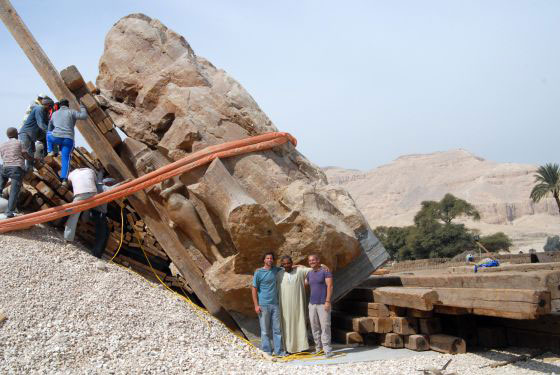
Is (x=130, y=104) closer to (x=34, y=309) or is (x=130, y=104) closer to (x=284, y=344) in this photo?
(x=34, y=309)

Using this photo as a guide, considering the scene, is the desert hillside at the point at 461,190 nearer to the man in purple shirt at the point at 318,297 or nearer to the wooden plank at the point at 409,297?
the wooden plank at the point at 409,297

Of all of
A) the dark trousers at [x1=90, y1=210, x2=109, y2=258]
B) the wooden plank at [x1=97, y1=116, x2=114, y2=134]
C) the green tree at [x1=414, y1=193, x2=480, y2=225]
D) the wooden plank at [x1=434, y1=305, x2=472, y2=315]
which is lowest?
the green tree at [x1=414, y1=193, x2=480, y2=225]

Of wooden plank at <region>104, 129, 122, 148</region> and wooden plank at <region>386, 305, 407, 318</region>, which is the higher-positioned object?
wooden plank at <region>104, 129, 122, 148</region>

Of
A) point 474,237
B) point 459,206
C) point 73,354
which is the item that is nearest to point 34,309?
point 73,354

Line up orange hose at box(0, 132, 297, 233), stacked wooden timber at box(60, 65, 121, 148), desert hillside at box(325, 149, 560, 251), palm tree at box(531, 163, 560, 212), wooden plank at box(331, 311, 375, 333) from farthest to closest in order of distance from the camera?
desert hillside at box(325, 149, 560, 251) → palm tree at box(531, 163, 560, 212) → stacked wooden timber at box(60, 65, 121, 148) → orange hose at box(0, 132, 297, 233) → wooden plank at box(331, 311, 375, 333)

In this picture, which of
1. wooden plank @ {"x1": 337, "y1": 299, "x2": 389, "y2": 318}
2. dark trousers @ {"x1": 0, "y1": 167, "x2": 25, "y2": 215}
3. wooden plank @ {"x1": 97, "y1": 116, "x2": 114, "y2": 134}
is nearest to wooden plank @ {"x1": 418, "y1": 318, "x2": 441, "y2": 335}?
wooden plank @ {"x1": 337, "y1": 299, "x2": 389, "y2": 318}

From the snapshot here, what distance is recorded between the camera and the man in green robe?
5.91 m

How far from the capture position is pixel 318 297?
5801mm

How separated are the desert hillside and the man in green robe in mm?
44817

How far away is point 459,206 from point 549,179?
27.7 ft

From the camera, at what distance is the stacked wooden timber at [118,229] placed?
715 centimetres

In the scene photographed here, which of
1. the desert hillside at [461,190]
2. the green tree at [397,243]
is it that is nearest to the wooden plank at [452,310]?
the green tree at [397,243]

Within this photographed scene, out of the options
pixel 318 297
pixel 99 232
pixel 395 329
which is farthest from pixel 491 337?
pixel 99 232

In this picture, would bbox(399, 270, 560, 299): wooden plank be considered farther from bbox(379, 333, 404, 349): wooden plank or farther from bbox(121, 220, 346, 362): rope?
bbox(121, 220, 346, 362): rope
